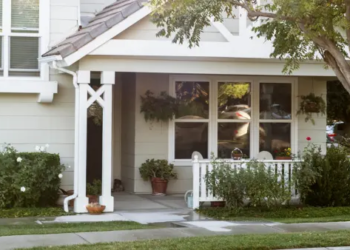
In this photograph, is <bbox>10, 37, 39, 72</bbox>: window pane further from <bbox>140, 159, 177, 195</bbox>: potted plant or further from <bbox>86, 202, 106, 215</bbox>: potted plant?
<bbox>140, 159, 177, 195</bbox>: potted plant

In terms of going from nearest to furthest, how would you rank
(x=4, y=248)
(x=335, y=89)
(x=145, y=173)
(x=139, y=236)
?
(x=4, y=248) → (x=139, y=236) → (x=145, y=173) → (x=335, y=89)

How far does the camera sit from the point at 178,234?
393 inches

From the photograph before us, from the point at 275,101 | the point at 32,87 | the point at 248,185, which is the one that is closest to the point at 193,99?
the point at 275,101

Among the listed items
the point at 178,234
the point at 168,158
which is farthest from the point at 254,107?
the point at 178,234

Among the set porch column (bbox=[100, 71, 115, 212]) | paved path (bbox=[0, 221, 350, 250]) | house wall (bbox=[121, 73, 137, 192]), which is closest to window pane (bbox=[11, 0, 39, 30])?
porch column (bbox=[100, 71, 115, 212])

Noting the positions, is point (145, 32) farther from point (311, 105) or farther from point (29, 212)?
point (311, 105)

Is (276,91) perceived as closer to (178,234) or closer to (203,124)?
(203,124)

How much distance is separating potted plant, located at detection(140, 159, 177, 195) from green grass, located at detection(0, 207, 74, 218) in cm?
281

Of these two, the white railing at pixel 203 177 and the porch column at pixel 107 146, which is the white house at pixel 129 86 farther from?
the white railing at pixel 203 177

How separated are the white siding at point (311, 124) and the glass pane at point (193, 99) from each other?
2275 mm

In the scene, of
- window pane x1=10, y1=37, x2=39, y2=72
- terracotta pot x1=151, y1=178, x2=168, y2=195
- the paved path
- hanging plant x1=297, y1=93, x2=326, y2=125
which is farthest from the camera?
hanging plant x1=297, y1=93, x2=326, y2=125

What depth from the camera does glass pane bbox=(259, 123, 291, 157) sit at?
1545 cm

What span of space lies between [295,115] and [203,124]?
2.21 meters

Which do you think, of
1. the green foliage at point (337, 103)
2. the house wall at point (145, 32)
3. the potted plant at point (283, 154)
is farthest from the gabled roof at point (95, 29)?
the green foliage at point (337, 103)
